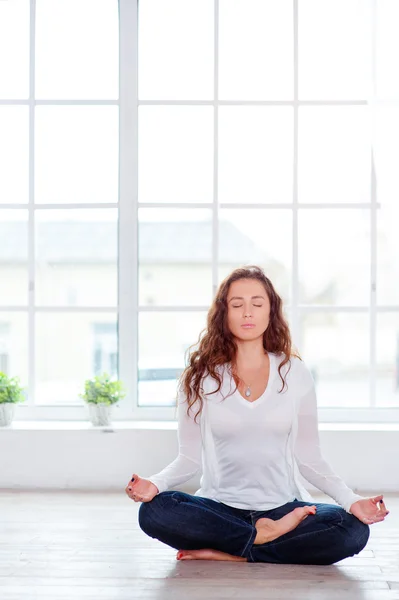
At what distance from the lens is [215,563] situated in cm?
263

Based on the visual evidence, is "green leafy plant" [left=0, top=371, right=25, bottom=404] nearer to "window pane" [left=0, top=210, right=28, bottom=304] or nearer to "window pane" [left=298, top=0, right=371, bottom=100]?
"window pane" [left=0, top=210, right=28, bottom=304]

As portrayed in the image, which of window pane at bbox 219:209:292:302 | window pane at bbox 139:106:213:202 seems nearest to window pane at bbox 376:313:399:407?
window pane at bbox 219:209:292:302

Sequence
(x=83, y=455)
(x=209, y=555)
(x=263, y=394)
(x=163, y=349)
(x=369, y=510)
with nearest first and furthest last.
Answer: (x=369, y=510) < (x=209, y=555) < (x=263, y=394) < (x=83, y=455) < (x=163, y=349)

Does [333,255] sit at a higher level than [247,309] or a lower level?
higher

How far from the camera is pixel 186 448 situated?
278 cm

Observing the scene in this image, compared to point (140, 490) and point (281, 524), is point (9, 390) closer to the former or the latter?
point (140, 490)

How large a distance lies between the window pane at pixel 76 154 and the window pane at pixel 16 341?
0.64 m

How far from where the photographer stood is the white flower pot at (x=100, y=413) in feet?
13.1

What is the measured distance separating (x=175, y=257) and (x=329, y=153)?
0.97m

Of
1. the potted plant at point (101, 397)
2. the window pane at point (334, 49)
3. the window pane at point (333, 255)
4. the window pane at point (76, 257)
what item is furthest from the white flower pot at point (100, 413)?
the window pane at point (334, 49)

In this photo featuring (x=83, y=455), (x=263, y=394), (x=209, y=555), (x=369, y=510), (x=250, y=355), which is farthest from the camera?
(x=83, y=455)

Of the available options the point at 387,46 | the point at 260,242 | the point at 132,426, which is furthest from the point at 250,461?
the point at 387,46

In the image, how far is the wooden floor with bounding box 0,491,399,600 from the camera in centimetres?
235

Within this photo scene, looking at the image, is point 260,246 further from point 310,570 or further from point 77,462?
point 310,570
